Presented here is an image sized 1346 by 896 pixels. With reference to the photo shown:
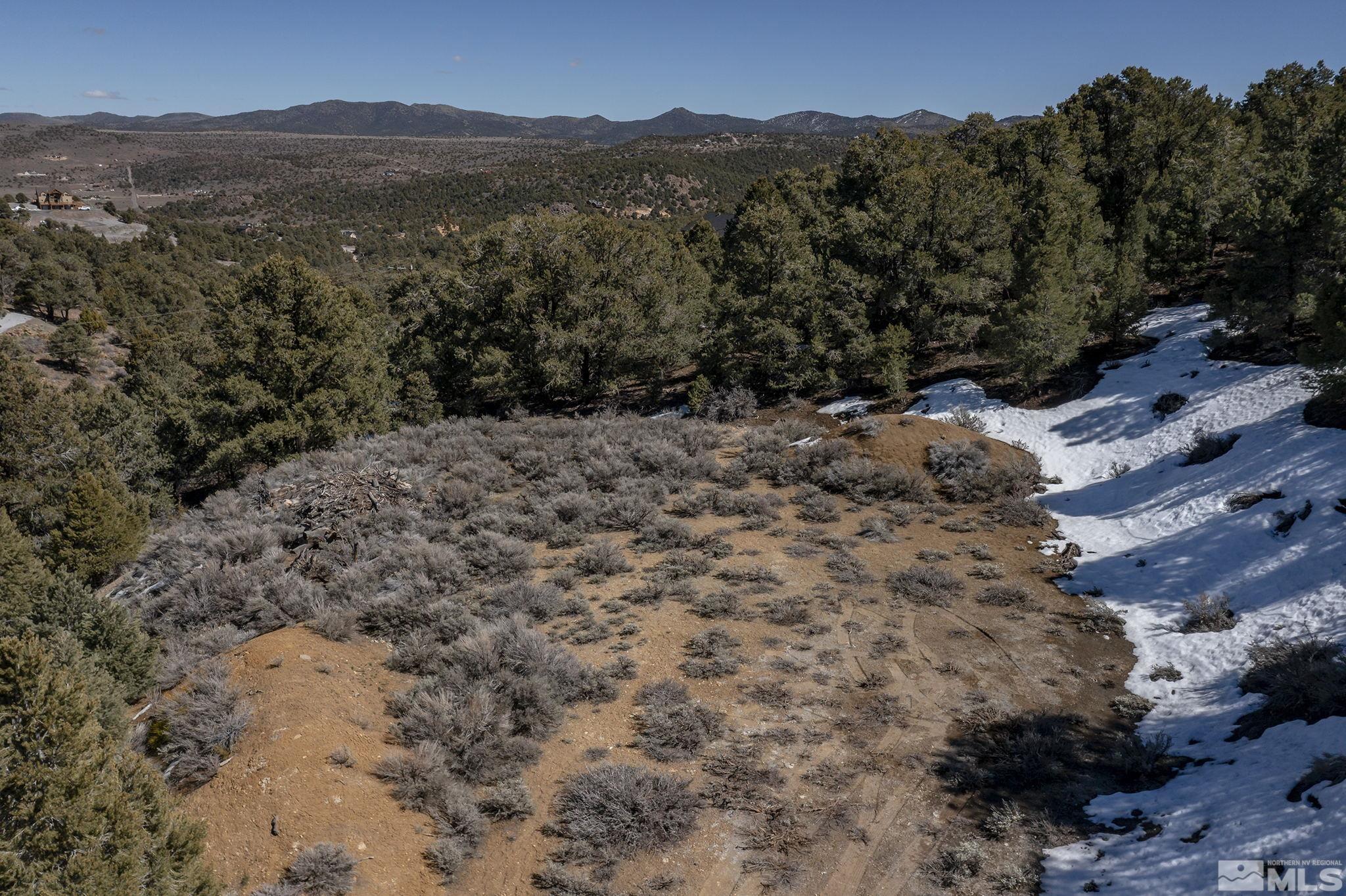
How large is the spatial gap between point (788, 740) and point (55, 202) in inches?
5293

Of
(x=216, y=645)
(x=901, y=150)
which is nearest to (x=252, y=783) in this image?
(x=216, y=645)

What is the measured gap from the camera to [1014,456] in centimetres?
1688

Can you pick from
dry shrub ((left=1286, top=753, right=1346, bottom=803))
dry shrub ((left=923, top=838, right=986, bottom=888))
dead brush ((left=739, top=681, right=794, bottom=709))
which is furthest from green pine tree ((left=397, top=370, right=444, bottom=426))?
dry shrub ((left=1286, top=753, right=1346, bottom=803))

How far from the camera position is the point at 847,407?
22.1m

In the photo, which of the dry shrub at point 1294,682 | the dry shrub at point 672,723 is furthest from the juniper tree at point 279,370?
the dry shrub at point 1294,682

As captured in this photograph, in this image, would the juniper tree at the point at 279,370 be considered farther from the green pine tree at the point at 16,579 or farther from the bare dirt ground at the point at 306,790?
the bare dirt ground at the point at 306,790

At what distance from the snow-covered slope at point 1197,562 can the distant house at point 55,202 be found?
424ft

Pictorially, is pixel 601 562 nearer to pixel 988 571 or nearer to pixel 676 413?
pixel 988 571

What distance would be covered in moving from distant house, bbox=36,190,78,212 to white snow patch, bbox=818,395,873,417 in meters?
124

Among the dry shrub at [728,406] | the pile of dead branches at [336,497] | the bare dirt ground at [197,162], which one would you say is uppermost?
the bare dirt ground at [197,162]

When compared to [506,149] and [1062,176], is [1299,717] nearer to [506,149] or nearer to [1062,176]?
[1062,176]

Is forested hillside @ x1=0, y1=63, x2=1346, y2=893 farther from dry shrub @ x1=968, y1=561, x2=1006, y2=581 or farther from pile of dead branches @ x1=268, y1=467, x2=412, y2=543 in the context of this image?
dry shrub @ x1=968, y1=561, x2=1006, y2=581

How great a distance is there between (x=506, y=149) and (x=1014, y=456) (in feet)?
624

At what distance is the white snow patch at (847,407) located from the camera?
2162cm
